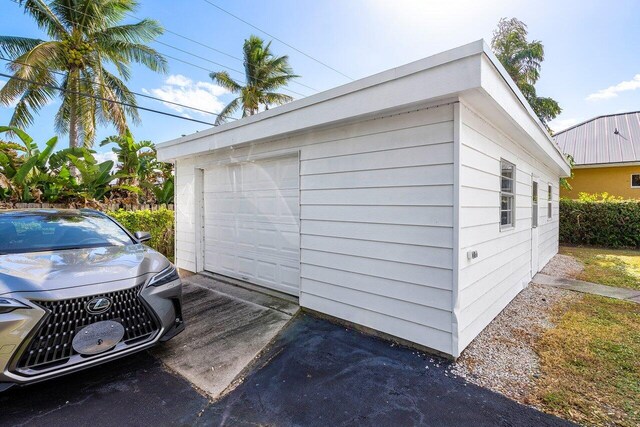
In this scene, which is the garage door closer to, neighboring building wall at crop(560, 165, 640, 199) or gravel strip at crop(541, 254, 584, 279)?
gravel strip at crop(541, 254, 584, 279)

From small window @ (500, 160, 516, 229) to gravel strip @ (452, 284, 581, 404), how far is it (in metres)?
1.27

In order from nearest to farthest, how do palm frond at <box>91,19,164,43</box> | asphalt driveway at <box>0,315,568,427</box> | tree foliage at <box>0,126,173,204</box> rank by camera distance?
asphalt driveway at <box>0,315,568,427</box> → tree foliage at <box>0,126,173,204</box> → palm frond at <box>91,19,164,43</box>

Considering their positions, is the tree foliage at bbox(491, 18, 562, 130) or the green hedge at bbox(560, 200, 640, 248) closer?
the green hedge at bbox(560, 200, 640, 248)

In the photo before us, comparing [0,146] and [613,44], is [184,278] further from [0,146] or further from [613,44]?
[613,44]

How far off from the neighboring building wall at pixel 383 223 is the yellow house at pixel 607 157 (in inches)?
624

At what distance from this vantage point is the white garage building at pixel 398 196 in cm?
294

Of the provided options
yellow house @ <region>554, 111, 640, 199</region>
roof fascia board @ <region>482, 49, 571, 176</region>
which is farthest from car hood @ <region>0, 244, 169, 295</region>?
yellow house @ <region>554, 111, 640, 199</region>

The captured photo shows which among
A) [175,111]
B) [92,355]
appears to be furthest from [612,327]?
[175,111]

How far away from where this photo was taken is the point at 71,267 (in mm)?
2484

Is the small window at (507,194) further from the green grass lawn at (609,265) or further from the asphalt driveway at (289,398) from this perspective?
the green grass lawn at (609,265)

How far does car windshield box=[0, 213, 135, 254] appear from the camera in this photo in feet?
9.63

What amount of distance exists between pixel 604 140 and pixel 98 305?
21.4 meters

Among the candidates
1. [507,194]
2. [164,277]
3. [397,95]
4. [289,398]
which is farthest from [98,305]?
[507,194]

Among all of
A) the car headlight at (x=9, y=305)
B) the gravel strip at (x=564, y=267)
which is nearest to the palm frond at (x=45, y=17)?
the car headlight at (x=9, y=305)
